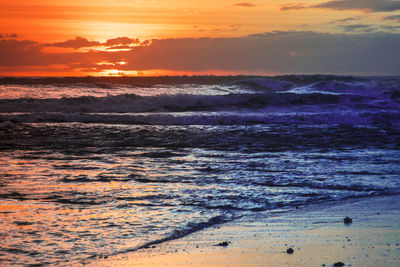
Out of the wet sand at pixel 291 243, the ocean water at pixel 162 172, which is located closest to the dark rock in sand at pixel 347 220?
the wet sand at pixel 291 243

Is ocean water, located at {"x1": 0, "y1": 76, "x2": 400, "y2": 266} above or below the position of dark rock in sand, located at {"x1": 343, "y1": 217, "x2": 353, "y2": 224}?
above

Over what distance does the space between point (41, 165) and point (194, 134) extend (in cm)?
709

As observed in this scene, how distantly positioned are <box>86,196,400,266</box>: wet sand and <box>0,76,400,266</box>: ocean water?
312mm

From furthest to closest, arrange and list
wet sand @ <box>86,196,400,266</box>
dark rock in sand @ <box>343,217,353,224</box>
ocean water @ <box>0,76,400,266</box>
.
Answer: dark rock in sand @ <box>343,217,353,224</box>, ocean water @ <box>0,76,400,266</box>, wet sand @ <box>86,196,400,266</box>

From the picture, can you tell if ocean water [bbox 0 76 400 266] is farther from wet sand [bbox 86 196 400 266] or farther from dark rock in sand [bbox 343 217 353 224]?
dark rock in sand [bbox 343 217 353 224]

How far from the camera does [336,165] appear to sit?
1045cm

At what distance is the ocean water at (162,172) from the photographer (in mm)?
5758

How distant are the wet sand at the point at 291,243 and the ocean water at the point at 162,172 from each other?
0.31m

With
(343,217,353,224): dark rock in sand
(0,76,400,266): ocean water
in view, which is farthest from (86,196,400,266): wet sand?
(0,76,400,266): ocean water

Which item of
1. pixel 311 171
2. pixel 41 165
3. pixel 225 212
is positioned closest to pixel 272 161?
pixel 311 171

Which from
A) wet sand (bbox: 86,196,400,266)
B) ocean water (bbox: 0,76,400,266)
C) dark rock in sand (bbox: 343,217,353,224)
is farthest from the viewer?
dark rock in sand (bbox: 343,217,353,224)

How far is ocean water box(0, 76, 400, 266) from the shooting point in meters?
5.76

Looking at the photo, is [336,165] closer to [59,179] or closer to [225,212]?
[225,212]

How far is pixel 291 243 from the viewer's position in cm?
533
